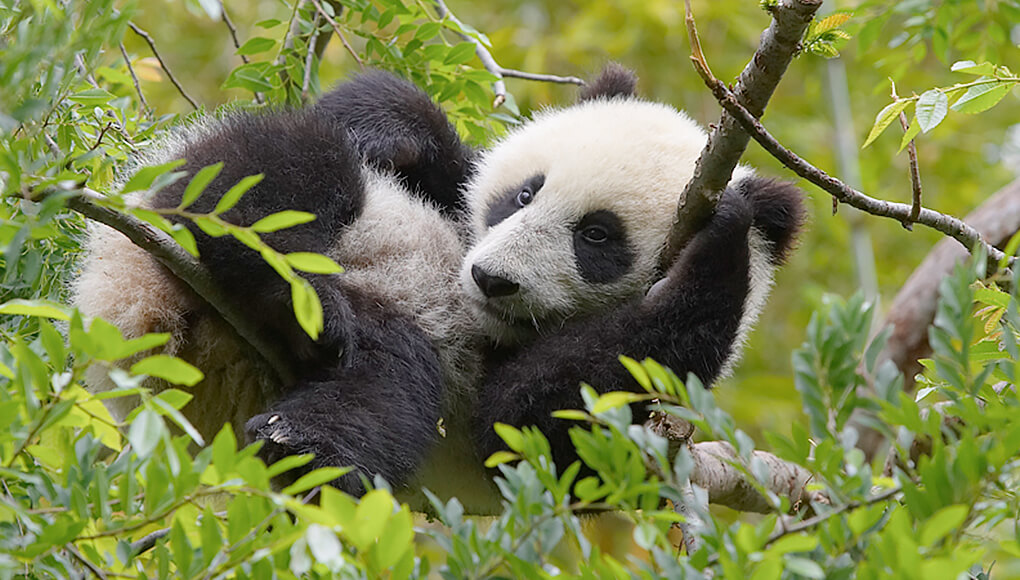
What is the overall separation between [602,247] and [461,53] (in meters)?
0.85

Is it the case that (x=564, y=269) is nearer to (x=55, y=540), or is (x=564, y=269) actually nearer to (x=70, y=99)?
(x=70, y=99)

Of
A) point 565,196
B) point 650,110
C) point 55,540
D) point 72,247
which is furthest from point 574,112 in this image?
point 55,540

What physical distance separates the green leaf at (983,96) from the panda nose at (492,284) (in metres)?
1.11

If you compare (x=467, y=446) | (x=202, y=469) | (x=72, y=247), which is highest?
(x=202, y=469)

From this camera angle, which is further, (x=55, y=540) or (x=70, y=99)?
(x=70, y=99)

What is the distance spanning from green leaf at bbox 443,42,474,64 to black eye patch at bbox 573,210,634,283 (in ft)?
2.45

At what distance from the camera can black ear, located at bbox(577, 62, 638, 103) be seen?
319cm

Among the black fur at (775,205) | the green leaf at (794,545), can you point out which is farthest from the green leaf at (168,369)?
the black fur at (775,205)

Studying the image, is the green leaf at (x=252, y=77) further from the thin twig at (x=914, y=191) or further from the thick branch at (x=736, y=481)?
the thin twig at (x=914, y=191)

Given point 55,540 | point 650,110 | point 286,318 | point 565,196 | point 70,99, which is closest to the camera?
point 55,540

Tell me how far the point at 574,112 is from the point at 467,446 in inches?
44.0

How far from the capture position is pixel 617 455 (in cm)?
140

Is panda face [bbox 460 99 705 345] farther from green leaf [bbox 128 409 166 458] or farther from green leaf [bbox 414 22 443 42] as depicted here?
green leaf [bbox 128 409 166 458]

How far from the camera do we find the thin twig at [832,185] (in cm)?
190
